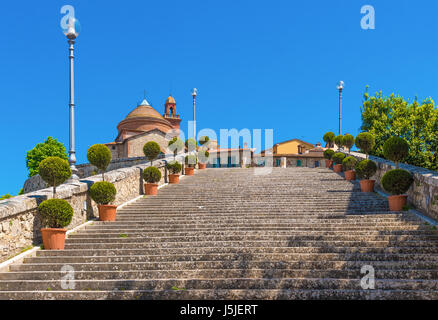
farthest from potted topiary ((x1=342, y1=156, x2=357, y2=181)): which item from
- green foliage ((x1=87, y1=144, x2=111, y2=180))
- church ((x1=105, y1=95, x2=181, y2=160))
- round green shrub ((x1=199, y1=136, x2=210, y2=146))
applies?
church ((x1=105, y1=95, x2=181, y2=160))

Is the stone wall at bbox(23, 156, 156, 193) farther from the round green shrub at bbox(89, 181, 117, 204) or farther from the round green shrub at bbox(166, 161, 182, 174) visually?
the round green shrub at bbox(89, 181, 117, 204)

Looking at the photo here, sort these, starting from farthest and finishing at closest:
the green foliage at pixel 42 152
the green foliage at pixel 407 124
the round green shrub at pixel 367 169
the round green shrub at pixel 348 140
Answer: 1. the green foliage at pixel 42 152
2. the green foliage at pixel 407 124
3. the round green shrub at pixel 348 140
4. the round green shrub at pixel 367 169

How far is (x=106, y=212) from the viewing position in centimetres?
1075

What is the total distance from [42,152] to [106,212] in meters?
38.6

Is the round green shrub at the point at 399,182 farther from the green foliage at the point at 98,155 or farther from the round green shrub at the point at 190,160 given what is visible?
the round green shrub at the point at 190,160

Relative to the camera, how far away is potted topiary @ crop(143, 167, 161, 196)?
14.4 meters

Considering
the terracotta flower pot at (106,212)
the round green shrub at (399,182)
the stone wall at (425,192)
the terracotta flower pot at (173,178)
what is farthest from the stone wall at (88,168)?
the stone wall at (425,192)

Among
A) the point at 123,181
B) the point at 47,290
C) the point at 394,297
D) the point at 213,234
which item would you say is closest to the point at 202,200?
the point at 123,181

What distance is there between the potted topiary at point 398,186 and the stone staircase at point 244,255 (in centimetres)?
32

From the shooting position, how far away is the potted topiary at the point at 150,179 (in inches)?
568

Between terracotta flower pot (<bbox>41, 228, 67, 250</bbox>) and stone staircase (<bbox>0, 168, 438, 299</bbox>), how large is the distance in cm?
22

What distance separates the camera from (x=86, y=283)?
22.8ft

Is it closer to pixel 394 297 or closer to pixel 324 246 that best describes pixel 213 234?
pixel 324 246

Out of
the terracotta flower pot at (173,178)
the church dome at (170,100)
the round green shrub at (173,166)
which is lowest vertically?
the terracotta flower pot at (173,178)
